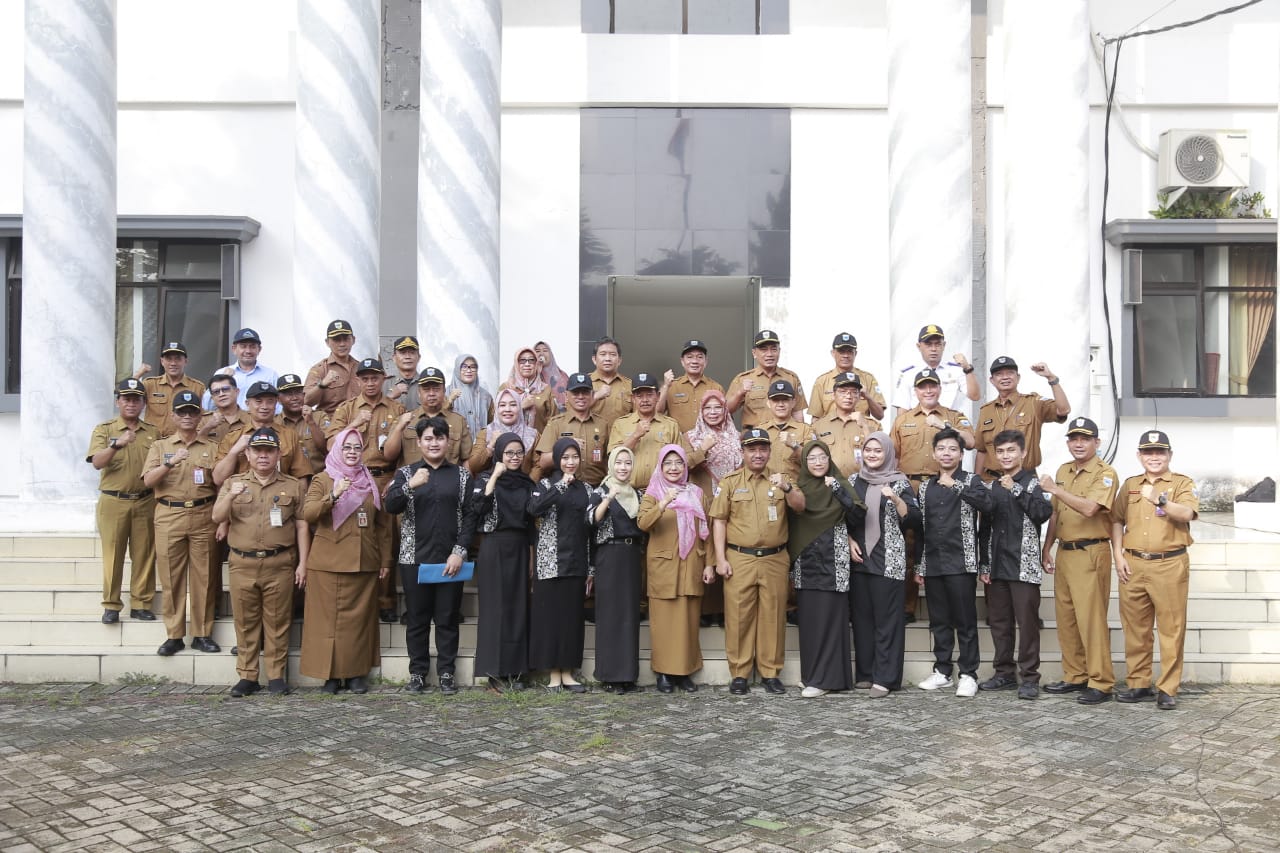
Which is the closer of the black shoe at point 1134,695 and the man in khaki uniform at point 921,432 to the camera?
the black shoe at point 1134,695

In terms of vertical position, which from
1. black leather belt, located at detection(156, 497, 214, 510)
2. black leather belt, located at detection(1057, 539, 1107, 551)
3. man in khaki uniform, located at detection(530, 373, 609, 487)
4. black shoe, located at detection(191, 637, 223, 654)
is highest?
man in khaki uniform, located at detection(530, 373, 609, 487)

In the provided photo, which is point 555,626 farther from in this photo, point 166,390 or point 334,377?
point 166,390

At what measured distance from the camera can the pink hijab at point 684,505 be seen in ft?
26.7

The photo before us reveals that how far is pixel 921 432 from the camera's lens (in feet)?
28.9

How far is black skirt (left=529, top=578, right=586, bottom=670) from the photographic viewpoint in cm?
808

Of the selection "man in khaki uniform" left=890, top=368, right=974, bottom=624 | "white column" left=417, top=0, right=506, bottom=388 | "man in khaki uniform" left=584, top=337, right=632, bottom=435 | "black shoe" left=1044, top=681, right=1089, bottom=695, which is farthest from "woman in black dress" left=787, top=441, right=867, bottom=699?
"white column" left=417, top=0, right=506, bottom=388

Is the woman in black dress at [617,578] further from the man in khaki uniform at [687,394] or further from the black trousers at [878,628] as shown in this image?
the black trousers at [878,628]

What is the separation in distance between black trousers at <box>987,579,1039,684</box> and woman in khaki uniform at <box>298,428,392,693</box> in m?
4.52

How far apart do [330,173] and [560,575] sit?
16.8 ft

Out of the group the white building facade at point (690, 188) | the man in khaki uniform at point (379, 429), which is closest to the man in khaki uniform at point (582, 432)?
the man in khaki uniform at point (379, 429)

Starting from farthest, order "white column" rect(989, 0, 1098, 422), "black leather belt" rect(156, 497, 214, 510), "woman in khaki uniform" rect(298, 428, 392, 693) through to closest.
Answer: "white column" rect(989, 0, 1098, 422)
"black leather belt" rect(156, 497, 214, 510)
"woman in khaki uniform" rect(298, 428, 392, 693)

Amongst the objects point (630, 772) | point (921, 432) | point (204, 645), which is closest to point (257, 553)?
point (204, 645)

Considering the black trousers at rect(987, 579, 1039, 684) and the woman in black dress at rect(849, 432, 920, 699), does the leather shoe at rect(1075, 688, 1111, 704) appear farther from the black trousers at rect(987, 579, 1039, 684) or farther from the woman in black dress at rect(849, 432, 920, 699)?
the woman in black dress at rect(849, 432, 920, 699)

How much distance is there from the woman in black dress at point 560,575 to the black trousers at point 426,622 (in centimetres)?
59
